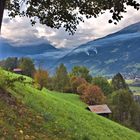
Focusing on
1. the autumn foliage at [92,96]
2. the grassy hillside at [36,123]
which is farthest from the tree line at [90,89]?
the grassy hillside at [36,123]

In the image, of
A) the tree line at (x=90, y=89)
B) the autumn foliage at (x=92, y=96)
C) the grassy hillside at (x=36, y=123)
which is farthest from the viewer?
the tree line at (x=90, y=89)

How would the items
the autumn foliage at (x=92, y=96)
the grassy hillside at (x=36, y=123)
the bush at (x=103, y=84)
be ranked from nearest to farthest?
the grassy hillside at (x=36, y=123), the autumn foliage at (x=92, y=96), the bush at (x=103, y=84)

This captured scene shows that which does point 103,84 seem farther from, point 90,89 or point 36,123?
point 36,123

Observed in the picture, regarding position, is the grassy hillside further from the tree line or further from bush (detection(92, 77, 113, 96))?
bush (detection(92, 77, 113, 96))

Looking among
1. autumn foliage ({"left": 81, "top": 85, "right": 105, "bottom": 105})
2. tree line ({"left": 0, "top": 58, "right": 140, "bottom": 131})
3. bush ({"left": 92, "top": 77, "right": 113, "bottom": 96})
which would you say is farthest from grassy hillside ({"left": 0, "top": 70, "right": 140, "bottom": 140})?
bush ({"left": 92, "top": 77, "right": 113, "bottom": 96})

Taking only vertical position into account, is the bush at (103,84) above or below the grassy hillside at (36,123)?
below

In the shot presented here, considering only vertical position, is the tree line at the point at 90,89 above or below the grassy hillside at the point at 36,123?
below

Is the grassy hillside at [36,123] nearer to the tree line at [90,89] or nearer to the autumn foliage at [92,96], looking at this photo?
the autumn foliage at [92,96]

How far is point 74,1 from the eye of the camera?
17109 millimetres

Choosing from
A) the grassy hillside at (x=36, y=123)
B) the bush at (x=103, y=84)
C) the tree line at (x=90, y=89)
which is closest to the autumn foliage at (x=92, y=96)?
the tree line at (x=90, y=89)

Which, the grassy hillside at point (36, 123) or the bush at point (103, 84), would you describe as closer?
the grassy hillside at point (36, 123)

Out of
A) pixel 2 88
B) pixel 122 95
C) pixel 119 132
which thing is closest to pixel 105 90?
pixel 122 95

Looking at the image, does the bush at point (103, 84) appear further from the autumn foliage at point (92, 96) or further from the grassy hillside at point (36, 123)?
the grassy hillside at point (36, 123)

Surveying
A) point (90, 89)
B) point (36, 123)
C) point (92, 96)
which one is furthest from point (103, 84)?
point (36, 123)
